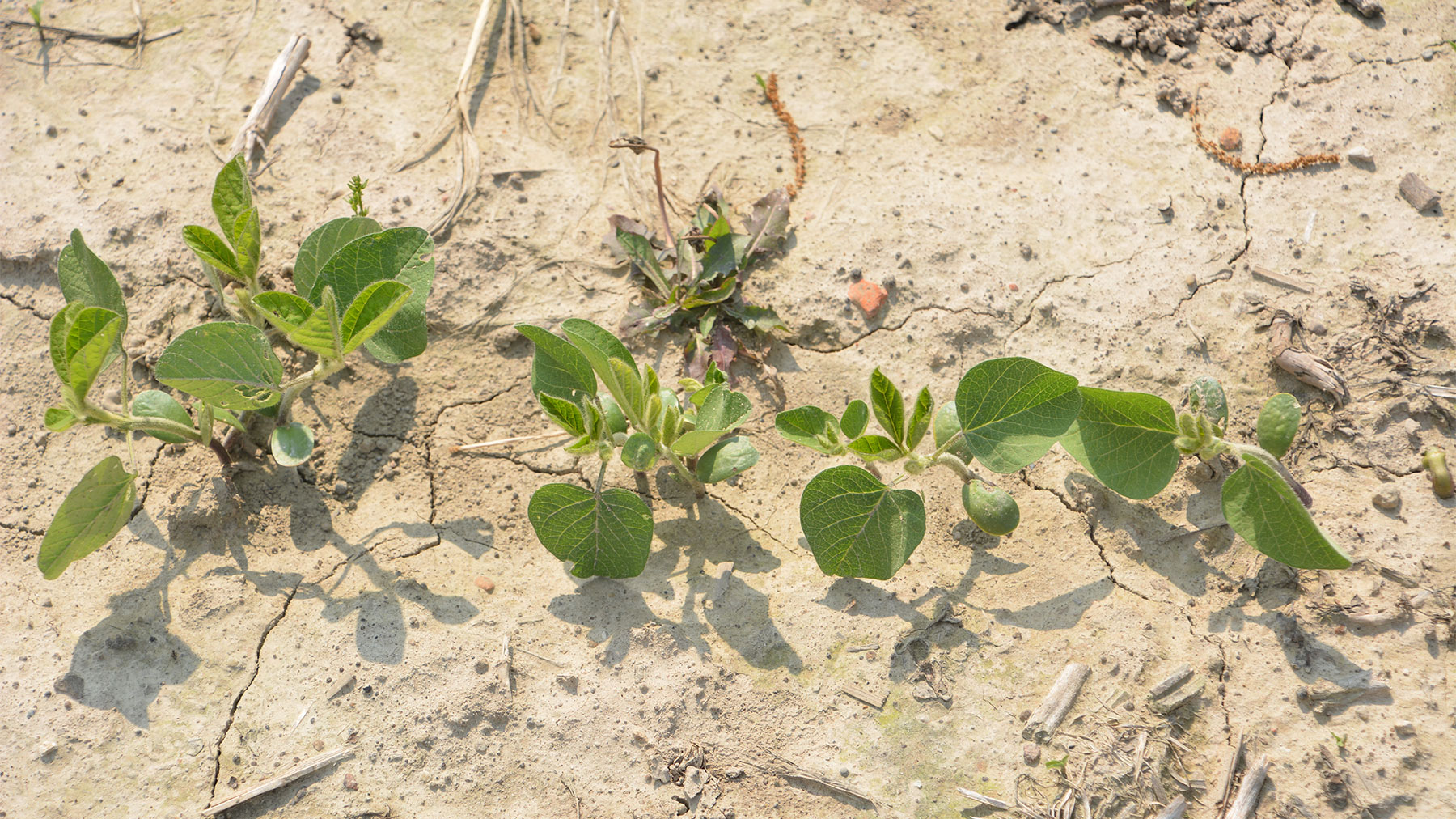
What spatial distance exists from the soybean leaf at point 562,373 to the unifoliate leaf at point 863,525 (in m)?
0.70

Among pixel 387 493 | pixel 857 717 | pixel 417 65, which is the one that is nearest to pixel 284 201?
pixel 417 65

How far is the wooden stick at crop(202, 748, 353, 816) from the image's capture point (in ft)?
6.75

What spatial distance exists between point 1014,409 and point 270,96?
9.33 ft

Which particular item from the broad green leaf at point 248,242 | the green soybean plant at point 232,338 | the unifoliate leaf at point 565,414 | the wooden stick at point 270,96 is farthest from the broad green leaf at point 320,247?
the wooden stick at point 270,96

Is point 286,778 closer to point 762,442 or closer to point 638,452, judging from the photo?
point 638,452

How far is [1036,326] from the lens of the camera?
2777mm

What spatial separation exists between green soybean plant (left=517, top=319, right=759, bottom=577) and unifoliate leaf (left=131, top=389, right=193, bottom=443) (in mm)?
986

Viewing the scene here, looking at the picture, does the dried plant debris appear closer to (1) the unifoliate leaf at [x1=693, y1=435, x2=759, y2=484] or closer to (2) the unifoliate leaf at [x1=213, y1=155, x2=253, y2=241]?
(1) the unifoliate leaf at [x1=693, y1=435, x2=759, y2=484]

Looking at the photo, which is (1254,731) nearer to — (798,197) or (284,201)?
(798,197)

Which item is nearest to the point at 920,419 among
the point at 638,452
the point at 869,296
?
the point at 869,296

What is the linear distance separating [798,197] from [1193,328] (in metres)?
1.36

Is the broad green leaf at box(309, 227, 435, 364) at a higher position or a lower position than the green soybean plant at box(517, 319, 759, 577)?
higher

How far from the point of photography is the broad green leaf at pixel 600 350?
221cm

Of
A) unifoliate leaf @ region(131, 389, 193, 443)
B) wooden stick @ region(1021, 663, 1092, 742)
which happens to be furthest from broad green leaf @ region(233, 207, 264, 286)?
wooden stick @ region(1021, 663, 1092, 742)
